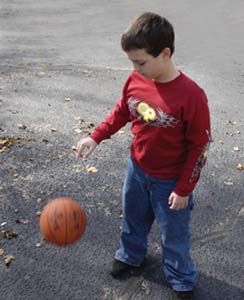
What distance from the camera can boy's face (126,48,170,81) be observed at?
2.62 m

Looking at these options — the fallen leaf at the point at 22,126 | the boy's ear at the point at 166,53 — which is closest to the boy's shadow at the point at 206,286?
the boy's ear at the point at 166,53

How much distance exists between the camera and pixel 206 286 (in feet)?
11.4

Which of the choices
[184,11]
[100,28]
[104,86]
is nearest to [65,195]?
[104,86]

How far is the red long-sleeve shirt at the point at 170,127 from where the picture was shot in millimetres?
2666

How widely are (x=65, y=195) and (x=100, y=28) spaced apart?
8.50 metres

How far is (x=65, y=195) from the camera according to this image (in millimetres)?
4465

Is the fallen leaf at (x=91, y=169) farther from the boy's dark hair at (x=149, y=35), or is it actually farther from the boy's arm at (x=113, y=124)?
the boy's dark hair at (x=149, y=35)

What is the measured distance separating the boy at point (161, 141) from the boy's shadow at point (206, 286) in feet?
0.41

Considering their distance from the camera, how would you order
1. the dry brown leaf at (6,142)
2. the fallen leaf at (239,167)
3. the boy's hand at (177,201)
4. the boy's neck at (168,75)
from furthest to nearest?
the dry brown leaf at (6,142), the fallen leaf at (239,167), the boy's hand at (177,201), the boy's neck at (168,75)

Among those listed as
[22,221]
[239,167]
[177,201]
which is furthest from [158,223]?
[239,167]

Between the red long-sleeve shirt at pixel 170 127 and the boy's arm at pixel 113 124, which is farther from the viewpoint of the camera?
the boy's arm at pixel 113 124

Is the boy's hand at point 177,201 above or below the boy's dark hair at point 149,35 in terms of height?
below

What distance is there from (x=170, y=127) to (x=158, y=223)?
73cm

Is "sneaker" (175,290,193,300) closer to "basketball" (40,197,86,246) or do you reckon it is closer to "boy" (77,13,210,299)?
"boy" (77,13,210,299)
